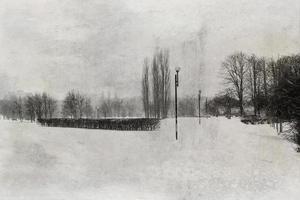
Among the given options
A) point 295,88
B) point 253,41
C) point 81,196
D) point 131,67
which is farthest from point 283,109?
point 81,196

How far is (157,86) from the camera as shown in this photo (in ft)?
50.0

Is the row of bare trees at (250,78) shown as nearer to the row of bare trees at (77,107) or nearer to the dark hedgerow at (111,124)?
the dark hedgerow at (111,124)

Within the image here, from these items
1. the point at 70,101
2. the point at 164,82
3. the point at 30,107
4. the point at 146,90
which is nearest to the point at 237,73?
the point at 164,82

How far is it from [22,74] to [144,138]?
4.88 meters

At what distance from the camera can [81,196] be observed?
8930 millimetres

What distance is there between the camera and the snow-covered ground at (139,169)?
905 centimetres

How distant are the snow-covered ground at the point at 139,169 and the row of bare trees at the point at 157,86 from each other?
8.36 feet

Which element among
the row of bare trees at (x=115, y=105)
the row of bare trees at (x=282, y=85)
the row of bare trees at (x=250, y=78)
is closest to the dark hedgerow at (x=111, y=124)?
the row of bare trees at (x=115, y=105)

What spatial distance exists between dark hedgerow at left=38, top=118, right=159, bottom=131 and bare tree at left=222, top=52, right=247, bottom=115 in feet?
12.7

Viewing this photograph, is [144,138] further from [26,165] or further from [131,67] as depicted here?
[26,165]

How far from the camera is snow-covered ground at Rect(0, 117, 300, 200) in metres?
9.05

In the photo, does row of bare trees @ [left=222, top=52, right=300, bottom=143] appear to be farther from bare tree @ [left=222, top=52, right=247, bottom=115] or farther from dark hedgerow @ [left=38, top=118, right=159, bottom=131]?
dark hedgerow @ [left=38, top=118, right=159, bottom=131]

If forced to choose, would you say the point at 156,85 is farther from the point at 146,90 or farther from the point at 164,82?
the point at 146,90

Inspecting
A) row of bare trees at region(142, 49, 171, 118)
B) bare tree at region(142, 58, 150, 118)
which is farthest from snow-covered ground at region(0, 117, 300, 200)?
row of bare trees at region(142, 49, 171, 118)
